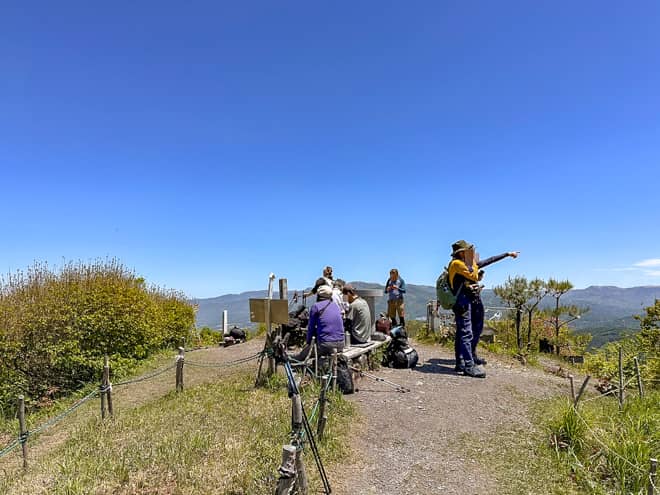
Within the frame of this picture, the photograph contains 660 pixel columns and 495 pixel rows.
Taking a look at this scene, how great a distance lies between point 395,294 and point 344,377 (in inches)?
185

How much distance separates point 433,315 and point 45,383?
35.1 ft

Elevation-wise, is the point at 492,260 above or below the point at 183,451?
above

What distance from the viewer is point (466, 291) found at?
24.7 ft

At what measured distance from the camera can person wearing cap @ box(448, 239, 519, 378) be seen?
748 centimetres

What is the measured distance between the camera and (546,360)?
12344mm

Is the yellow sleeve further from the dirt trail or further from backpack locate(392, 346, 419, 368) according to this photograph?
backpack locate(392, 346, 419, 368)

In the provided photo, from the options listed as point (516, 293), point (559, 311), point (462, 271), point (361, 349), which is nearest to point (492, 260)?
point (462, 271)

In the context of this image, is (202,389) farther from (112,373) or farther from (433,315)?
(433,315)

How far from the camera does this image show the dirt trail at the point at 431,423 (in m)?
4.06

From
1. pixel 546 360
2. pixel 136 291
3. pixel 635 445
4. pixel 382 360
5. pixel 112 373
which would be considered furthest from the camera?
pixel 546 360

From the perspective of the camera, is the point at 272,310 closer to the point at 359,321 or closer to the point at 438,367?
the point at 359,321

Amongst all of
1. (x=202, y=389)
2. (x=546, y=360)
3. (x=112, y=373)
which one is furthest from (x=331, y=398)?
(x=546, y=360)

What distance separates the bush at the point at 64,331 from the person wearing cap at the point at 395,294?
6.80 m

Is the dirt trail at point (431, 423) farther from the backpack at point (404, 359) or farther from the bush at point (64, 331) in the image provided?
the bush at point (64, 331)
